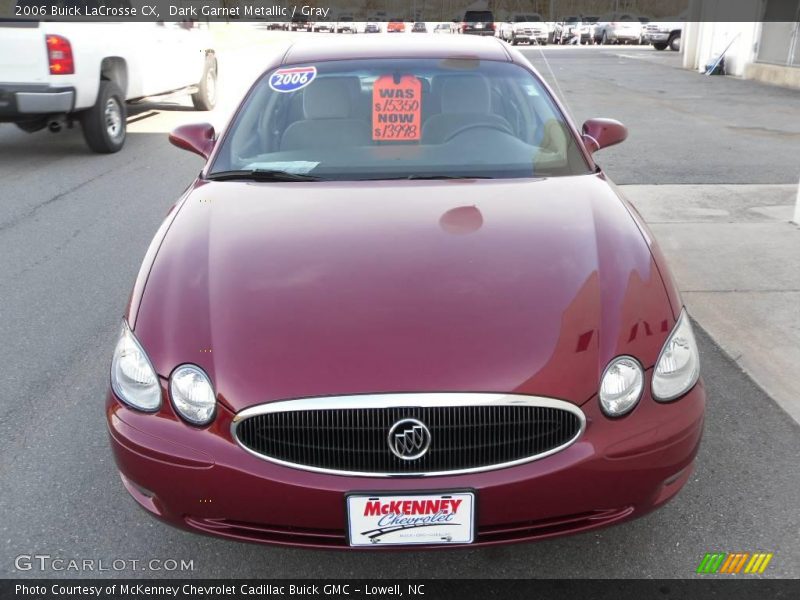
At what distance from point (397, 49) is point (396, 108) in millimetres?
487

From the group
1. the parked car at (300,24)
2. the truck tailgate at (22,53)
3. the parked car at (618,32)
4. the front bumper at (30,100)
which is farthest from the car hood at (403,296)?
the parked car at (300,24)

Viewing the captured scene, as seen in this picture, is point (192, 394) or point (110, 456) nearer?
point (192, 394)

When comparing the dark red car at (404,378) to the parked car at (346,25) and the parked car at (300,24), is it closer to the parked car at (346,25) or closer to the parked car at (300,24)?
the parked car at (346,25)

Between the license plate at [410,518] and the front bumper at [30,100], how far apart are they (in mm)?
7214

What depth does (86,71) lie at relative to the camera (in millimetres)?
8219

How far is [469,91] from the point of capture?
367cm

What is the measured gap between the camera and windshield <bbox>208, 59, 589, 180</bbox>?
3.32m

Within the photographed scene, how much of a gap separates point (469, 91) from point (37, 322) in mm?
2680

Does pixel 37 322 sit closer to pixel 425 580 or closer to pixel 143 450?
pixel 143 450

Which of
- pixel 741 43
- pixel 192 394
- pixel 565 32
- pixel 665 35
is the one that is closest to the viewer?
pixel 192 394

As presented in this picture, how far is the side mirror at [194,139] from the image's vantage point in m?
3.91

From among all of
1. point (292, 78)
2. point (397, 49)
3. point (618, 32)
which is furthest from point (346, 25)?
point (292, 78)

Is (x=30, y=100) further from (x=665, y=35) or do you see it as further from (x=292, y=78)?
(x=665, y=35)

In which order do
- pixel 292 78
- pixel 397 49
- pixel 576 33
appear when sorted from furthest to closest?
pixel 576 33 < pixel 397 49 < pixel 292 78
